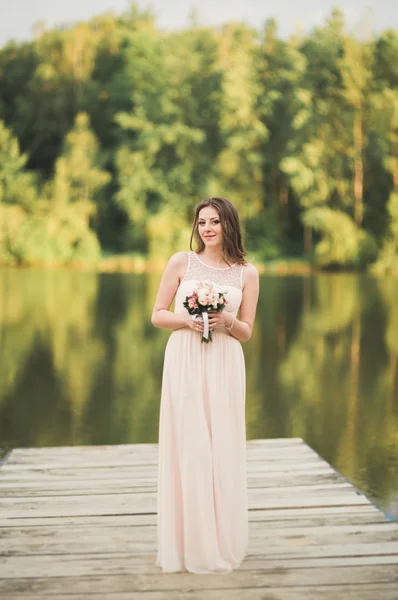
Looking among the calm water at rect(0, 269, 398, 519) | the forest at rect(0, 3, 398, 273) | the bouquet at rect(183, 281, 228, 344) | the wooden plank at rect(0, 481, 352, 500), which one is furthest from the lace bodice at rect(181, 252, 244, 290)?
the forest at rect(0, 3, 398, 273)

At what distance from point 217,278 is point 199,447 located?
2.36 ft

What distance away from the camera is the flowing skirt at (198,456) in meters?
3.18

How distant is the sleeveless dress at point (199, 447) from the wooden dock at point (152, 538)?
0.40 ft

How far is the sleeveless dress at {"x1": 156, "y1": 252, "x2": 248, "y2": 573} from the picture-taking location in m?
3.18

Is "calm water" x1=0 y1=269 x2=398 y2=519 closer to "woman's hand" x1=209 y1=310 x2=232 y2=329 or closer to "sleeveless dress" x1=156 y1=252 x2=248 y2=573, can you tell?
"sleeveless dress" x1=156 y1=252 x2=248 y2=573

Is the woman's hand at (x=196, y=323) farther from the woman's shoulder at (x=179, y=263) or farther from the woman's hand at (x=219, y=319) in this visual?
the woman's shoulder at (x=179, y=263)

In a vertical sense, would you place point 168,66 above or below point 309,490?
above

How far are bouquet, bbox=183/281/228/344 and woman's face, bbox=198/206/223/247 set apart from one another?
0.80ft

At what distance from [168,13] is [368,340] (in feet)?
110

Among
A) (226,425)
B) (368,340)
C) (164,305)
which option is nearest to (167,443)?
(226,425)

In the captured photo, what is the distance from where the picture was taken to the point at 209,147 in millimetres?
40188

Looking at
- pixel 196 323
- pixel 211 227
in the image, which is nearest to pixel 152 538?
pixel 196 323

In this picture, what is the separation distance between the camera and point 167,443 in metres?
3.21

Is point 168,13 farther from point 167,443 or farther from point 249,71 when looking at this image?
point 167,443
